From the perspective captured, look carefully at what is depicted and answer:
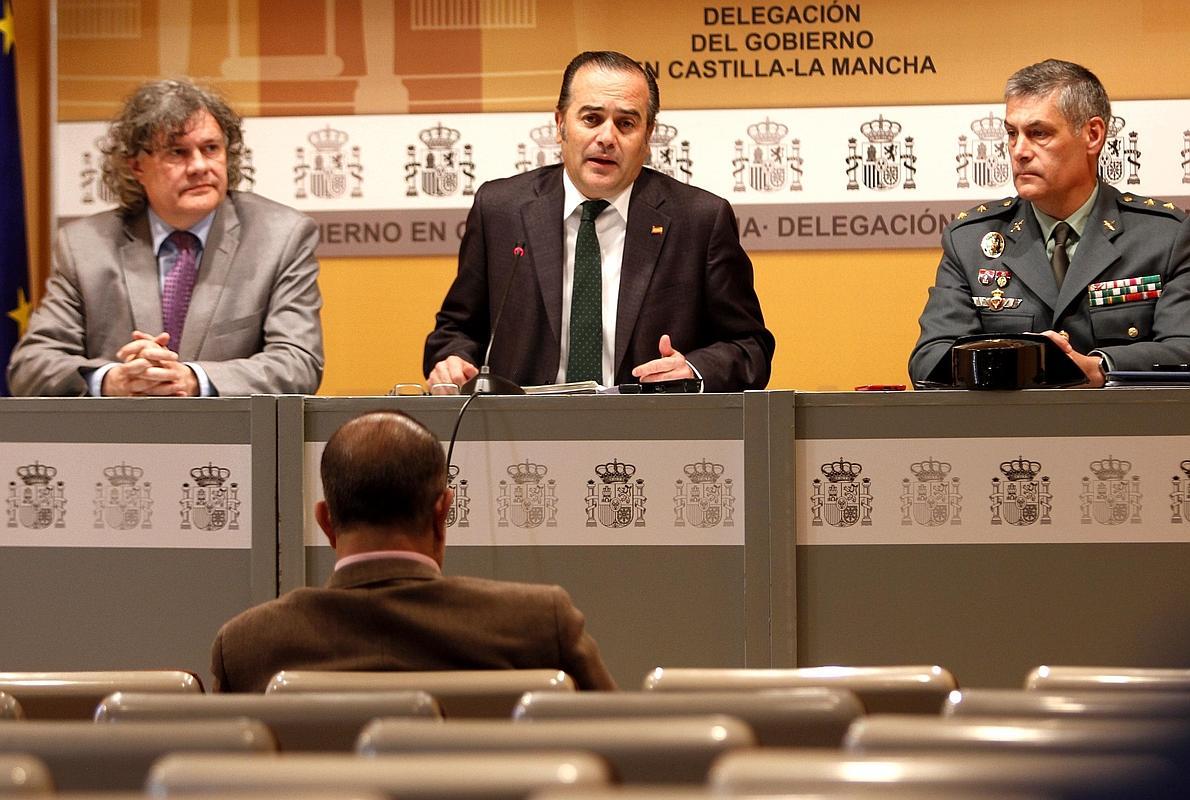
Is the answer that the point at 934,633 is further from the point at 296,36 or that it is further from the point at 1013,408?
the point at 296,36

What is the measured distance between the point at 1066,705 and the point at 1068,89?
2658 mm

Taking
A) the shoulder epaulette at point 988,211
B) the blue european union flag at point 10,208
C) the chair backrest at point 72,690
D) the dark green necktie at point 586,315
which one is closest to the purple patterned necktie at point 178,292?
the dark green necktie at point 586,315

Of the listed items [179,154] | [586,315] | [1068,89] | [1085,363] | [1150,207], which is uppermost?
[1068,89]

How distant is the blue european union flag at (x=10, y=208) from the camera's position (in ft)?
17.0

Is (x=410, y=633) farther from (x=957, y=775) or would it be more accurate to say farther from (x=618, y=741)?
(x=957, y=775)

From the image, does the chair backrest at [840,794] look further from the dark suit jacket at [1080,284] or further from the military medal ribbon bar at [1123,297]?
the military medal ribbon bar at [1123,297]

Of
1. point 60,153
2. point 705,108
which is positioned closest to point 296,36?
point 60,153

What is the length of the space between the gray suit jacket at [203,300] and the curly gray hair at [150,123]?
0.42 ft

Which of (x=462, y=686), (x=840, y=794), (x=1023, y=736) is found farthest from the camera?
(x=462, y=686)

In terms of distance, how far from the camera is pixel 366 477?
2.17 metres

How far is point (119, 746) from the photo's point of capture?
1441mm

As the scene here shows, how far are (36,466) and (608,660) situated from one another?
1329 millimetres

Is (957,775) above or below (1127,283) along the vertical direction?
below

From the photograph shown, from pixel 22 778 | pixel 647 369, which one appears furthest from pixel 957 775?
pixel 647 369
